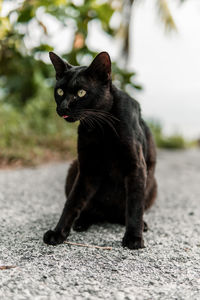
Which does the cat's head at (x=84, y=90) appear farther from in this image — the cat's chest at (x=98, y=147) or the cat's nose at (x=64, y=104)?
the cat's chest at (x=98, y=147)

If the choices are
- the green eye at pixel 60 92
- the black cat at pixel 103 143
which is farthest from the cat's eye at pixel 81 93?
the green eye at pixel 60 92

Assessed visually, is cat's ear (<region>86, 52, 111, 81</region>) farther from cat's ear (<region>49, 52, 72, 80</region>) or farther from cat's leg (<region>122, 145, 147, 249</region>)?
cat's leg (<region>122, 145, 147, 249</region>)

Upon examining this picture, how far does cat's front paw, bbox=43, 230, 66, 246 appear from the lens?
Answer: 77.4 inches

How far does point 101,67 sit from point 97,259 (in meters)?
0.99

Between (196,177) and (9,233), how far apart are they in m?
3.12

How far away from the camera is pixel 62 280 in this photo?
1551mm

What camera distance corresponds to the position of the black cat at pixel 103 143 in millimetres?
1892

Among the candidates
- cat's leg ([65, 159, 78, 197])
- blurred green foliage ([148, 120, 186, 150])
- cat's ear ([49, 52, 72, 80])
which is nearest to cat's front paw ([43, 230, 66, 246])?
cat's leg ([65, 159, 78, 197])

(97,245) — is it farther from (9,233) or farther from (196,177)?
(196,177)

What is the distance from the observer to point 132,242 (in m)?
1.95

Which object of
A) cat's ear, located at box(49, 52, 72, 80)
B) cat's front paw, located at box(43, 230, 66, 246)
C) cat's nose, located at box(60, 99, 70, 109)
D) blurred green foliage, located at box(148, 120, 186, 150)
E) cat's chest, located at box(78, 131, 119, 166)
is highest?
cat's ear, located at box(49, 52, 72, 80)

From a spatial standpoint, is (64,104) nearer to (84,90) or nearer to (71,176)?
(84,90)

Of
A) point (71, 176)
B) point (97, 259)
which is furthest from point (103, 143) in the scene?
point (97, 259)

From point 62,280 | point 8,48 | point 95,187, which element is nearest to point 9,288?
point 62,280
